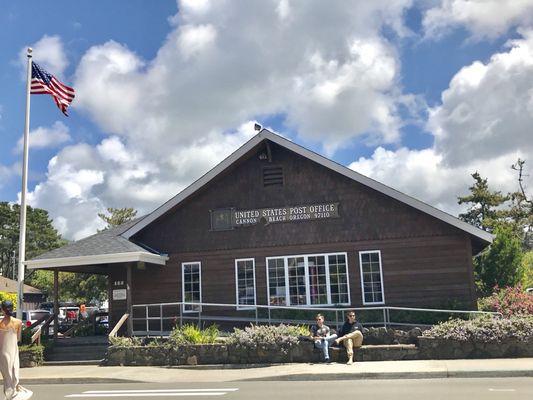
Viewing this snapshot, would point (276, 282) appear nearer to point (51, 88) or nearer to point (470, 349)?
point (470, 349)

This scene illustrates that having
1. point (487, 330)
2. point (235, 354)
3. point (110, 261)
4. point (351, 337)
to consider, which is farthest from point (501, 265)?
point (110, 261)

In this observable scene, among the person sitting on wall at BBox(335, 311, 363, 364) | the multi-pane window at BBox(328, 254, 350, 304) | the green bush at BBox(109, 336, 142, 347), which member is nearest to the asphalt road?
the person sitting on wall at BBox(335, 311, 363, 364)

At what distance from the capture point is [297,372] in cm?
1228

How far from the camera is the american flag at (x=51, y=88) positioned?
18156 millimetres

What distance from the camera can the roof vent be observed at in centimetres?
1883

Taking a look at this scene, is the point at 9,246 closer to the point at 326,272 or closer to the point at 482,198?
the point at 482,198

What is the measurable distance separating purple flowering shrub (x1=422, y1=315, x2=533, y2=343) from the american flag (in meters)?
13.6

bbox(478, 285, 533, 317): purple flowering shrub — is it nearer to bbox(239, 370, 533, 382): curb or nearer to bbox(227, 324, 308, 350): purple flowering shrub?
bbox(239, 370, 533, 382): curb

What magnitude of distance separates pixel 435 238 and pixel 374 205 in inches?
83.9

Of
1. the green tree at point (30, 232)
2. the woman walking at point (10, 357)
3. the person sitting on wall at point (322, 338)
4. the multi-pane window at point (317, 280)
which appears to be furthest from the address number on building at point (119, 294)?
the green tree at point (30, 232)

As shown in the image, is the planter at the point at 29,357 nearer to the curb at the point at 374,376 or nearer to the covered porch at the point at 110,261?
the covered porch at the point at 110,261

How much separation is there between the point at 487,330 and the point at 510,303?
482 centimetres

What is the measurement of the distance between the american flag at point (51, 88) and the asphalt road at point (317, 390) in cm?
991

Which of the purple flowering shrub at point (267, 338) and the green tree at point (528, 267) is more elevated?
the green tree at point (528, 267)
